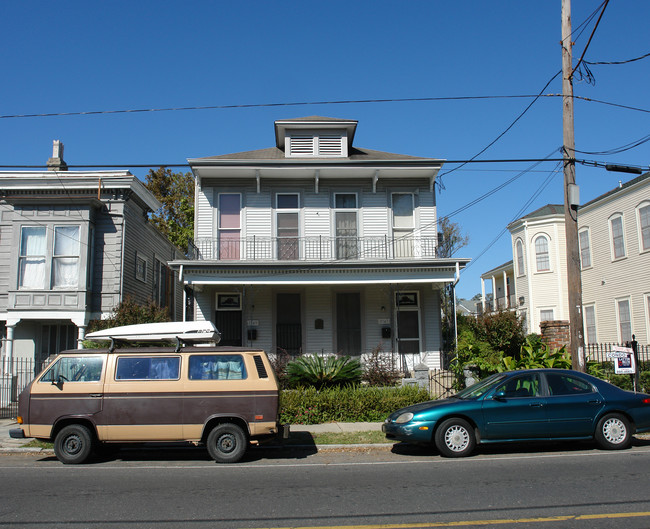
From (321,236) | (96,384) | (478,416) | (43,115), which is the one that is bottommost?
(478,416)

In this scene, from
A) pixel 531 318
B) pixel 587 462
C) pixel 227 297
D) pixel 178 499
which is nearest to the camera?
pixel 178 499

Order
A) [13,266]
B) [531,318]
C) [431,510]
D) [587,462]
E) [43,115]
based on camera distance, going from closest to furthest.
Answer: [431,510], [587,462], [43,115], [13,266], [531,318]

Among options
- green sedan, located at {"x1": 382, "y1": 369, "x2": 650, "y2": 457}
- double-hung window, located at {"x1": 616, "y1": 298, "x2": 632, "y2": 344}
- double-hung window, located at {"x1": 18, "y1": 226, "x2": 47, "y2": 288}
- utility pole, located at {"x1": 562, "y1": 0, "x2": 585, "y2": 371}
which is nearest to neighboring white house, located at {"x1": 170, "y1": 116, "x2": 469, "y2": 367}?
double-hung window, located at {"x1": 18, "y1": 226, "x2": 47, "y2": 288}

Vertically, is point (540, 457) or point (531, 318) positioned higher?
point (531, 318)

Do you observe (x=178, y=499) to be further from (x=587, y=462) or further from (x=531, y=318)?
(x=531, y=318)

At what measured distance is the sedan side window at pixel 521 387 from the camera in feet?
32.5

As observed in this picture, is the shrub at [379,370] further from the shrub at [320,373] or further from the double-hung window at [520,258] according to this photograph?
the double-hung window at [520,258]

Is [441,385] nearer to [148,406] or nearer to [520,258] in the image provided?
[148,406]

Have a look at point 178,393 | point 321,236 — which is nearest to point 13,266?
point 321,236

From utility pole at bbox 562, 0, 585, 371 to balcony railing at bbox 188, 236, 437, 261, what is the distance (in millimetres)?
6070

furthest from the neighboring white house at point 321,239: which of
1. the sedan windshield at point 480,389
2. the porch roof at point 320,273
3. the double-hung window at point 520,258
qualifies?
the double-hung window at point 520,258

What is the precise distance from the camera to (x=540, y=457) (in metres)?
9.41

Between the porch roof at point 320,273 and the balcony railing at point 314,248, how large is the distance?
1236 mm

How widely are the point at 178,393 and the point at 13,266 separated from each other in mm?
11286
